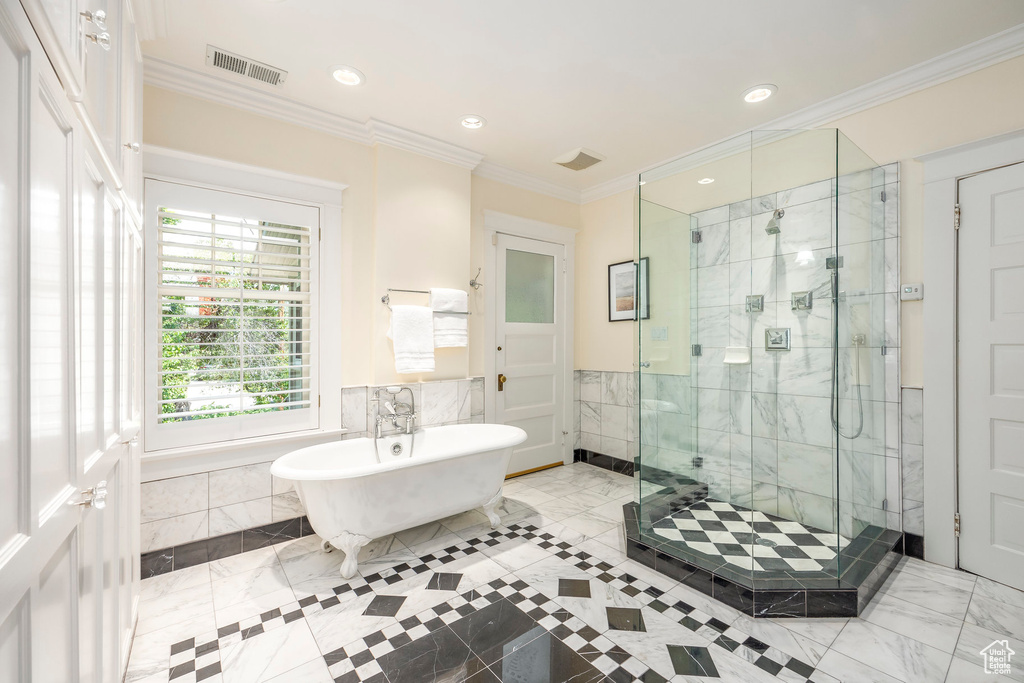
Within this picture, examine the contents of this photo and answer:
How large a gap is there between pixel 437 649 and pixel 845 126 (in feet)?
11.9

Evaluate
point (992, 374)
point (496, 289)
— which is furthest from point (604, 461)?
point (992, 374)

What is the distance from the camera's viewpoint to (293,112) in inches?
109

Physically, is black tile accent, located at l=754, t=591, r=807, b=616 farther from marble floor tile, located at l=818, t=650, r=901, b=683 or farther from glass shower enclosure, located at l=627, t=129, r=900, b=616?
marble floor tile, located at l=818, t=650, r=901, b=683

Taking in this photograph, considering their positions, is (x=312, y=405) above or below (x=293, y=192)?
below

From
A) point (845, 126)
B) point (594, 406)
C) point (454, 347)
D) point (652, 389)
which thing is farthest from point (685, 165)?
point (594, 406)

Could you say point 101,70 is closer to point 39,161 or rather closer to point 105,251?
point 105,251

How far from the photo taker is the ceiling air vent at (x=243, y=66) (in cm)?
228

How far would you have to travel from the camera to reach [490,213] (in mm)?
3785

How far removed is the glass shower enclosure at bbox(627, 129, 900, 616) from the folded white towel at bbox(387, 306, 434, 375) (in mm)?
1471

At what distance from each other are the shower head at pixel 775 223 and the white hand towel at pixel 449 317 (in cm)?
204

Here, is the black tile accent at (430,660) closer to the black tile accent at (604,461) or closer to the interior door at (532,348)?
the interior door at (532,348)

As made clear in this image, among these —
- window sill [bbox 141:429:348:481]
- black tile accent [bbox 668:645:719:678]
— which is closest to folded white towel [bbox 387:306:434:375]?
window sill [bbox 141:429:348:481]

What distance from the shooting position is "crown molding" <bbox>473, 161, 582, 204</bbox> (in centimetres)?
374

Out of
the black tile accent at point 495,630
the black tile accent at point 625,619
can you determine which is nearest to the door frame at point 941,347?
the black tile accent at point 625,619
